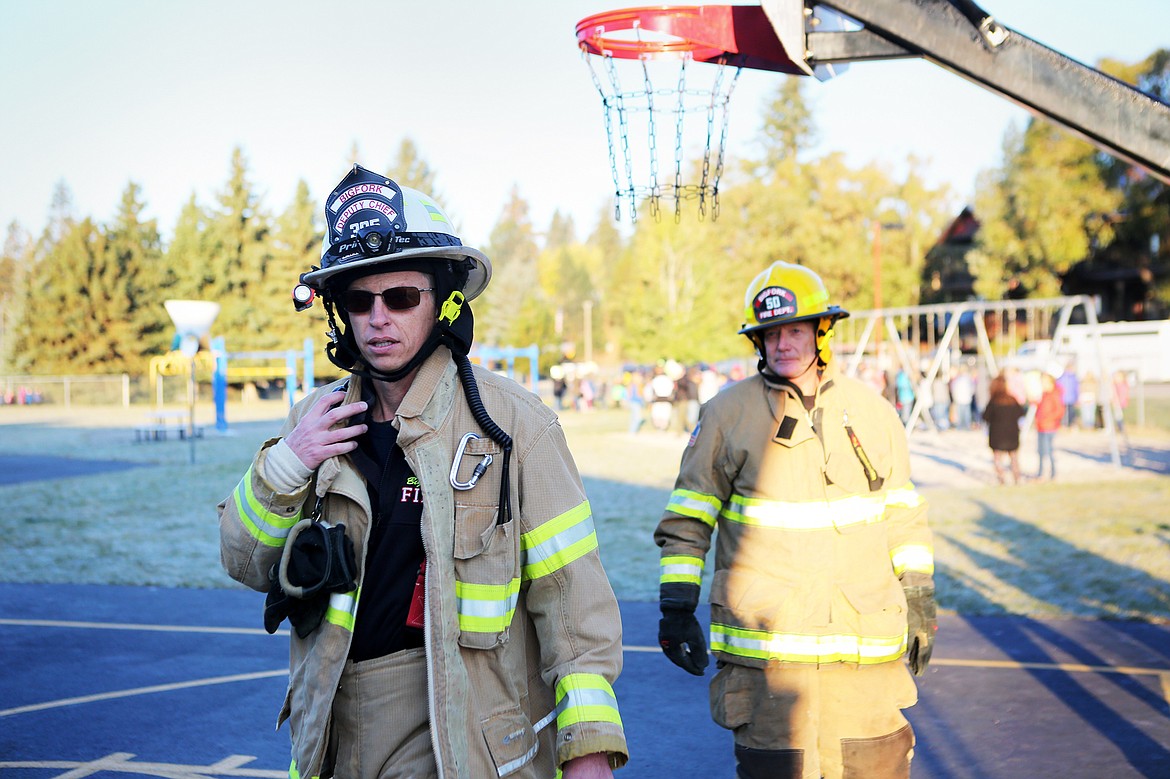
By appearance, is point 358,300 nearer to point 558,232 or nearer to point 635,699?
point 635,699

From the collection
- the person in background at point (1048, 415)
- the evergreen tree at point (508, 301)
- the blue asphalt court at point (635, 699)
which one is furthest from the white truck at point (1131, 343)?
the blue asphalt court at point (635, 699)

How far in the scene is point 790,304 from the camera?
4121 mm

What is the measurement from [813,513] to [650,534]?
8915mm

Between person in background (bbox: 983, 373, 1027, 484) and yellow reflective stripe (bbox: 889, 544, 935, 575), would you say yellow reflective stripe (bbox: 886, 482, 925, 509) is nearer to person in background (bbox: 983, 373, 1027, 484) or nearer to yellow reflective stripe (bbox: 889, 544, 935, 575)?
yellow reflective stripe (bbox: 889, 544, 935, 575)

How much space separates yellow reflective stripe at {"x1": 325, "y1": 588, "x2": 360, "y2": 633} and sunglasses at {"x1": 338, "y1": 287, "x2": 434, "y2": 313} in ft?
2.28

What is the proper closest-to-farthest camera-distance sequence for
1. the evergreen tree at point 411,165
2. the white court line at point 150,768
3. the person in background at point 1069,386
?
1. the white court line at point 150,768
2. the person in background at point 1069,386
3. the evergreen tree at point 411,165

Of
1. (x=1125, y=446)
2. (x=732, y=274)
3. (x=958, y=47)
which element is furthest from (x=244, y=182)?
(x=958, y=47)

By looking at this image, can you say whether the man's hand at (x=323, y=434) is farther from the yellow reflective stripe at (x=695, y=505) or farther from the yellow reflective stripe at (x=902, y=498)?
the yellow reflective stripe at (x=902, y=498)

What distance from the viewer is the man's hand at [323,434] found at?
2.38 metres

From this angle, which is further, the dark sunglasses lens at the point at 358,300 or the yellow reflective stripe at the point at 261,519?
the dark sunglasses lens at the point at 358,300

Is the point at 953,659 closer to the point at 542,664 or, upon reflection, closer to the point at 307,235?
the point at 542,664

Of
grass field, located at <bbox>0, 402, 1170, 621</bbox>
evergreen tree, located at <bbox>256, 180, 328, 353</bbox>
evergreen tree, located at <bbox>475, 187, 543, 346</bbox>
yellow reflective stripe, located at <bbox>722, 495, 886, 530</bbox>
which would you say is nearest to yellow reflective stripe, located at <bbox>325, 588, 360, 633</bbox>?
yellow reflective stripe, located at <bbox>722, 495, 886, 530</bbox>

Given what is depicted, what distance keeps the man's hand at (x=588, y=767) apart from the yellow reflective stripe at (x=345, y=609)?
0.58 meters

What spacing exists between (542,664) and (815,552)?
1.60 m
